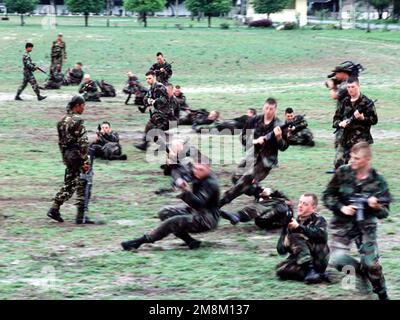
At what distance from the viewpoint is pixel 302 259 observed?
9617 mm

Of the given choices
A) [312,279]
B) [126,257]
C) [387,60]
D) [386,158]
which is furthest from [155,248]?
[387,60]

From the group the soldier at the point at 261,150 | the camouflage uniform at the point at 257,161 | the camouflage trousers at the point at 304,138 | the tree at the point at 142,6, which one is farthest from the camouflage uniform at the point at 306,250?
the tree at the point at 142,6

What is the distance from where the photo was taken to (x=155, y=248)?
436 inches

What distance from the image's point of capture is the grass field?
9.46 m

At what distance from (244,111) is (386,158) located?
757cm

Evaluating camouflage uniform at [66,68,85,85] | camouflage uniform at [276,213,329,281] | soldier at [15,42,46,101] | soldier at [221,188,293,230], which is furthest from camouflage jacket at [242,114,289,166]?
camouflage uniform at [66,68,85,85]

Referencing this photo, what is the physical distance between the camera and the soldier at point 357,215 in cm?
888

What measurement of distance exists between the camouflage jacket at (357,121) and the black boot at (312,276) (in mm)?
4902

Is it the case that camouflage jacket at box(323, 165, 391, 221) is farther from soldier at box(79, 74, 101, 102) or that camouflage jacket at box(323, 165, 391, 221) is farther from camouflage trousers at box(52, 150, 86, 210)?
soldier at box(79, 74, 101, 102)

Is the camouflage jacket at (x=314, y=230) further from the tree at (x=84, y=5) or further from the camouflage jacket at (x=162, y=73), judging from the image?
the tree at (x=84, y=5)

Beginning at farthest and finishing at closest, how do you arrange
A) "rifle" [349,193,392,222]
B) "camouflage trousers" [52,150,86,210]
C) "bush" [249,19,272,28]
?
1. "bush" [249,19,272,28]
2. "camouflage trousers" [52,150,86,210]
3. "rifle" [349,193,392,222]

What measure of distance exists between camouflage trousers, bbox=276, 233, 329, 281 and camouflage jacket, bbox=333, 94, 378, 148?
472 centimetres

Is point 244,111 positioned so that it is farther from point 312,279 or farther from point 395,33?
point 395,33
